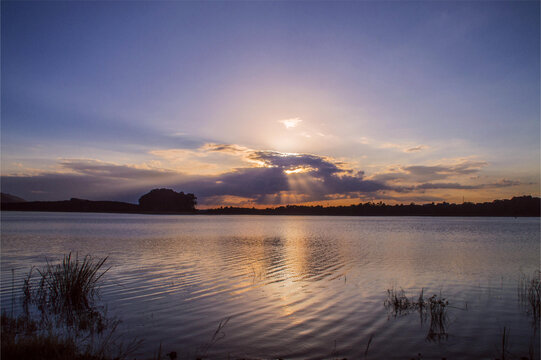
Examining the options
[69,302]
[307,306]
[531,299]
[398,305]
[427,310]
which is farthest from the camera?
[531,299]

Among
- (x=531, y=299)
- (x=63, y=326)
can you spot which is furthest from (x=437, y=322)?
(x=63, y=326)

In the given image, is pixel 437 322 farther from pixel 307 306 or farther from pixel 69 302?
pixel 69 302

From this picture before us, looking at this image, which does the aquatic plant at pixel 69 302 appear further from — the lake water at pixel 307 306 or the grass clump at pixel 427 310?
the grass clump at pixel 427 310

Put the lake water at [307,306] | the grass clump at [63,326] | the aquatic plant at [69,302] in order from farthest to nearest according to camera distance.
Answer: the aquatic plant at [69,302]
the lake water at [307,306]
the grass clump at [63,326]

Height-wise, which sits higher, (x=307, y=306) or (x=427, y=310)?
(x=427, y=310)

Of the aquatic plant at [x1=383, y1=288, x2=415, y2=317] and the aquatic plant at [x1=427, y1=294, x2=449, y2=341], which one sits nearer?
the aquatic plant at [x1=427, y1=294, x2=449, y2=341]

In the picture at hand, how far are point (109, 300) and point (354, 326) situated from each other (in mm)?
9801

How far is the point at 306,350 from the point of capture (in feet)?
29.8

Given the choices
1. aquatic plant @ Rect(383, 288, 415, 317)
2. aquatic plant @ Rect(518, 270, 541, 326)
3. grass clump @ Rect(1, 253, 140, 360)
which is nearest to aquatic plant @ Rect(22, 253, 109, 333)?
grass clump @ Rect(1, 253, 140, 360)

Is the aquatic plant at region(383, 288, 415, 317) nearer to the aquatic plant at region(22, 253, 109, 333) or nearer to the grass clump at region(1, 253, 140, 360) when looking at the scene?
the grass clump at region(1, 253, 140, 360)

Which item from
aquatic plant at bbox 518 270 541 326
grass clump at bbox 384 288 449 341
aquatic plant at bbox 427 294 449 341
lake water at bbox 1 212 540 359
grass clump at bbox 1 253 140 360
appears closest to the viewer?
grass clump at bbox 1 253 140 360

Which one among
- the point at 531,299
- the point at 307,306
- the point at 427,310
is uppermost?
the point at 531,299

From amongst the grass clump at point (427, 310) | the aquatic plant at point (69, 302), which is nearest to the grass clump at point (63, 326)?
the aquatic plant at point (69, 302)

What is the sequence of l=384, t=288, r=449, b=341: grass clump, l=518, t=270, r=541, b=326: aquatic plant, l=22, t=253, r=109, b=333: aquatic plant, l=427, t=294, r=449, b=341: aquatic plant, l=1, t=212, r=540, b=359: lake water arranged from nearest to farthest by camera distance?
l=1, t=212, r=540, b=359: lake water → l=427, t=294, r=449, b=341: aquatic plant → l=384, t=288, r=449, b=341: grass clump → l=22, t=253, r=109, b=333: aquatic plant → l=518, t=270, r=541, b=326: aquatic plant
